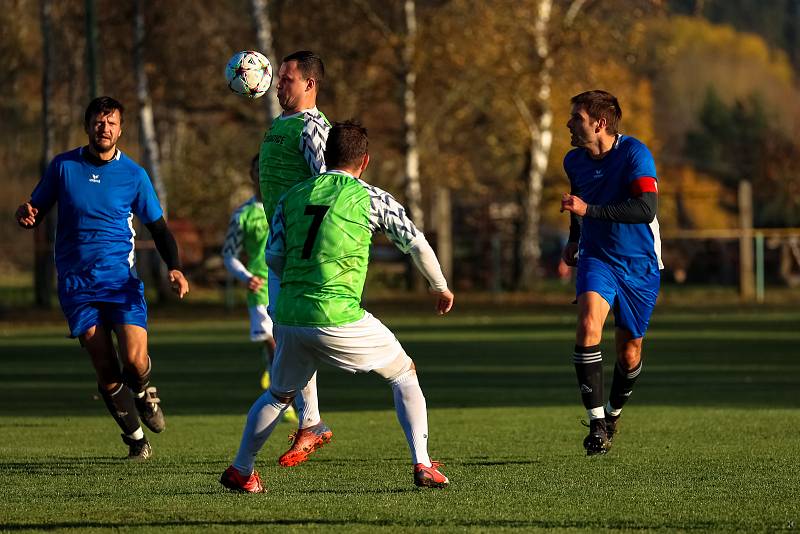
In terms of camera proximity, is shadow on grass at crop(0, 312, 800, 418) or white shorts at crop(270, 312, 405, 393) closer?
white shorts at crop(270, 312, 405, 393)

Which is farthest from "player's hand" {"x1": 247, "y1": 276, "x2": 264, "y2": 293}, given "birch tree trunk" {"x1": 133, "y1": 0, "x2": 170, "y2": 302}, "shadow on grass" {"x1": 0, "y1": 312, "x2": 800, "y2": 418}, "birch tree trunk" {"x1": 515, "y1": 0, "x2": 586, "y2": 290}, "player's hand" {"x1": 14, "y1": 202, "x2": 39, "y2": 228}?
"birch tree trunk" {"x1": 515, "y1": 0, "x2": 586, "y2": 290}

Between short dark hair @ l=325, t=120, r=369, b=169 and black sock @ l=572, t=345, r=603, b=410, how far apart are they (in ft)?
8.94

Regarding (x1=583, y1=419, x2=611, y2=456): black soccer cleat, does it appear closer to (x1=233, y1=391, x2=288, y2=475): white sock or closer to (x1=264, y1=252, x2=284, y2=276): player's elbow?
(x1=233, y1=391, x2=288, y2=475): white sock

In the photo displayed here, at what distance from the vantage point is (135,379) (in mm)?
10047

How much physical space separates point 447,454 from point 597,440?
3.33ft

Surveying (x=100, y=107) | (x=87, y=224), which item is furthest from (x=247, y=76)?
(x=87, y=224)

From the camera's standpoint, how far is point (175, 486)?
835cm

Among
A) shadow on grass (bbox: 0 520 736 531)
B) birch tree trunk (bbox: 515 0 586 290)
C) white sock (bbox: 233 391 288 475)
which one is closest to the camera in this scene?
shadow on grass (bbox: 0 520 736 531)

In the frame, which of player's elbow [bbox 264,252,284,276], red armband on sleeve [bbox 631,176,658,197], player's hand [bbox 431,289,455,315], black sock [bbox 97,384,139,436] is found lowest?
black sock [bbox 97,384,139,436]

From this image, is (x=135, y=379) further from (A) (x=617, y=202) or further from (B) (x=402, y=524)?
(B) (x=402, y=524)

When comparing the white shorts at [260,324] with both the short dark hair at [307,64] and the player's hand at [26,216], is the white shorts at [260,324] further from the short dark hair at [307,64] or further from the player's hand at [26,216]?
the short dark hair at [307,64]

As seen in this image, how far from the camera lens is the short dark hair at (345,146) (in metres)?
7.80

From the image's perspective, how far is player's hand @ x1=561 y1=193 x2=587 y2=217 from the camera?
9273 mm

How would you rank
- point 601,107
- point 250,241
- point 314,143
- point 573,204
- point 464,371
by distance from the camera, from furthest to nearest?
point 464,371 → point 250,241 → point 601,107 → point 573,204 → point 314,143
